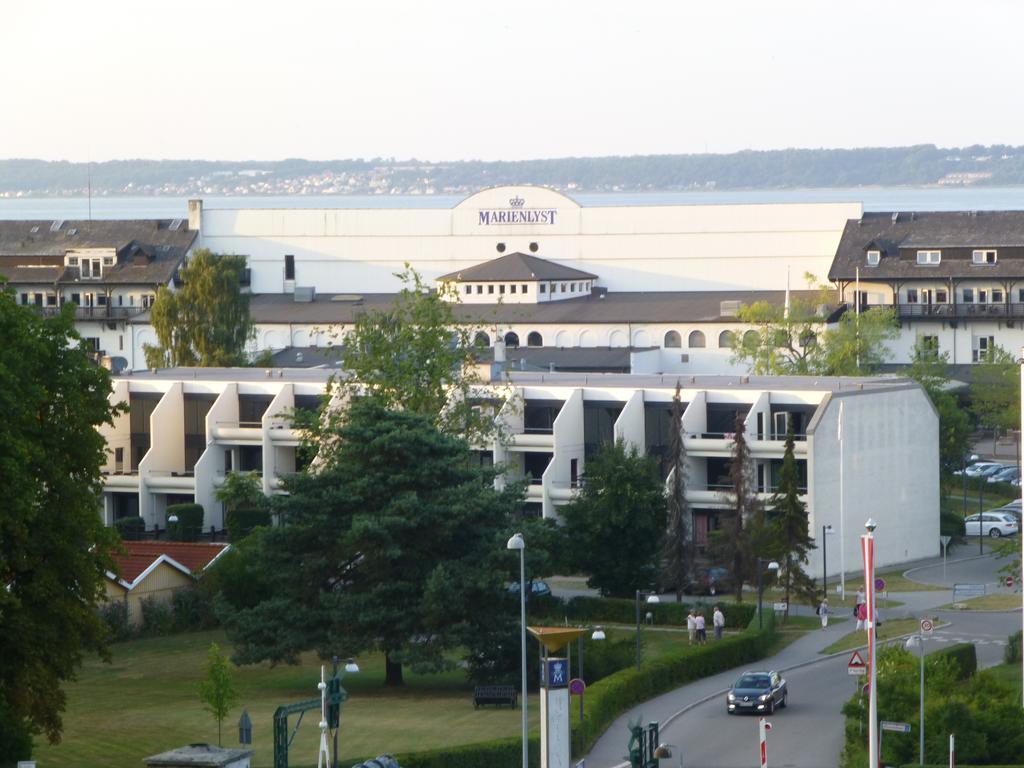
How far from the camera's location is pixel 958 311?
110m

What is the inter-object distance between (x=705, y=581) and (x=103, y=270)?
69296mm

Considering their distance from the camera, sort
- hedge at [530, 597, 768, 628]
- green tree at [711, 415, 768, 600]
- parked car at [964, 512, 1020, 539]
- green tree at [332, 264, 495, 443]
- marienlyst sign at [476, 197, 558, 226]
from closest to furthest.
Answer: hedge at [530, 597, 768, 628] → green tree at [711, 415, 768, 600] → green tree at [332, 264, 495, 443] → parked car at [964, 512, 1020, 539] → marienlyst sign at [476, 197, 558, 226]

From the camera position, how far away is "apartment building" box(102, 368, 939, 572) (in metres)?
70.9

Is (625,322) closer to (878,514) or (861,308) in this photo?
(861,308)

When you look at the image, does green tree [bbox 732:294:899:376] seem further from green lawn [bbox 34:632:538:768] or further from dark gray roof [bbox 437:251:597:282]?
green lawn [bbox 34:632:538:768]

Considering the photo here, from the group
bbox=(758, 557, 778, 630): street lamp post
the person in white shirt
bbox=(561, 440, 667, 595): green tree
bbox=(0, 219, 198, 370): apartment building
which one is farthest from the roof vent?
the person in white shirt

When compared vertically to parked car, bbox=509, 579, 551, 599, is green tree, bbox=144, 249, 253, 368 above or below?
above

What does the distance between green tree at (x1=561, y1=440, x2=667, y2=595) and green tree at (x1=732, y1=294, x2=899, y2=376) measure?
98.8 ft

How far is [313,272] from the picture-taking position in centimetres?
12850

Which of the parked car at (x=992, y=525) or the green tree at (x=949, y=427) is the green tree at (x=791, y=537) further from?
the green tree at (x=949, y=427)

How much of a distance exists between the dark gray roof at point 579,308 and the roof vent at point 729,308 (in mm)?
289

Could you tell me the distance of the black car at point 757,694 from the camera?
152 ft

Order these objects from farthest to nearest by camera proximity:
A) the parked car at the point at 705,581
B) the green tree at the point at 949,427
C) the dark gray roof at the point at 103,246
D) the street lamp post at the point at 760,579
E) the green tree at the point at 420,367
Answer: the dark gray roof at the point at 103,246 → the green tree at the point at 949,427 → the green tree at the point at 420,367 → the parked car at the point at 705,581 → the street lamp post at the point at 760,579

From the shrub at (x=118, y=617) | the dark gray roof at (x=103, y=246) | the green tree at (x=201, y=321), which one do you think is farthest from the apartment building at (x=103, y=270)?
the shrub at (x=118, y=617)
